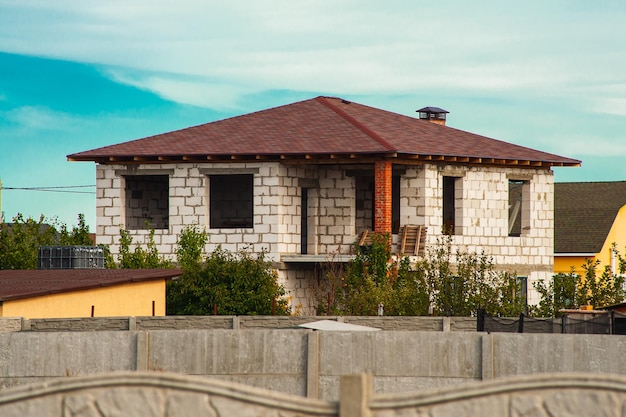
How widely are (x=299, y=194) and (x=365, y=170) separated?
2382 millimetres

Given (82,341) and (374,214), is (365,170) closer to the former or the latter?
(374,214)

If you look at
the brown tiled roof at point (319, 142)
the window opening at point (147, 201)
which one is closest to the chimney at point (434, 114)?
the brown tiled roof at point (319, 142)

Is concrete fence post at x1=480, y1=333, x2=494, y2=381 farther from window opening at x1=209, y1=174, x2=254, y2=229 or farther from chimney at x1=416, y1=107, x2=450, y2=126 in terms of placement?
chimney at x1=416, y1=107, x2=450, y2=126

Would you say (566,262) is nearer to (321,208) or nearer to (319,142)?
(321,208)

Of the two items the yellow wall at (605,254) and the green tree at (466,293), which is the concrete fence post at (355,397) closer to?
the green tree at (466,293)

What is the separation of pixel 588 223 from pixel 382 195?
69.5 feet

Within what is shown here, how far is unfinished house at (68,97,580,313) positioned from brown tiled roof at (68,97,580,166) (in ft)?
0.23

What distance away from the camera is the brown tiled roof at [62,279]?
85.3 feet

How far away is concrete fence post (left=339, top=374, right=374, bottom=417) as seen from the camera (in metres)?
10.8

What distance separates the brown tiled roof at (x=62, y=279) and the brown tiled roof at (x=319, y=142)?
7414 mm

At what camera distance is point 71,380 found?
1174 centimetres

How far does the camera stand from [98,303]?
29.1 metres

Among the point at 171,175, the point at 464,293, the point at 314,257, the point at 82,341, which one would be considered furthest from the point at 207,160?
the point at 82,341

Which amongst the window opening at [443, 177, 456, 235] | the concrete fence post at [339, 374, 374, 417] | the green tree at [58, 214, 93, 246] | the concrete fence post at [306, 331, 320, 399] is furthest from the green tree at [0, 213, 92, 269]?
the concrete fence post at [339, 374, 374, 417]
